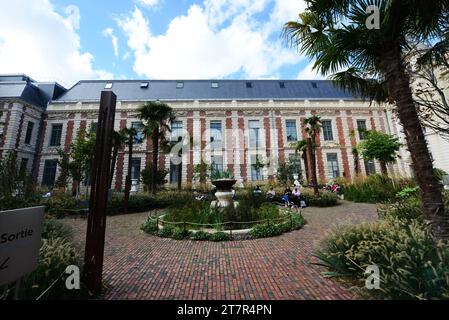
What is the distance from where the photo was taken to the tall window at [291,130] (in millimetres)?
27234

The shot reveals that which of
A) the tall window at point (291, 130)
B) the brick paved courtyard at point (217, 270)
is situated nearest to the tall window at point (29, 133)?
the brick paved courtyard at point (217, 270)

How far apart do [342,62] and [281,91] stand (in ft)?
90.6

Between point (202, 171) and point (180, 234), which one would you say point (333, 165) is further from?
point (180, 234)

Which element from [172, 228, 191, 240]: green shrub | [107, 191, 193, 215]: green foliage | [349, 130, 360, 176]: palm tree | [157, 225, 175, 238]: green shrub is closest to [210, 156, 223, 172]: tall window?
[107, 191, 193, 215]: green foliage

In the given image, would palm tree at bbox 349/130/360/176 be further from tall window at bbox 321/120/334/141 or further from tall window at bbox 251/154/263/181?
tall window at bbox 251/154/263/181

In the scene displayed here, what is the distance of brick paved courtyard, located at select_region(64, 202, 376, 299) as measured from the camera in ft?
11.9

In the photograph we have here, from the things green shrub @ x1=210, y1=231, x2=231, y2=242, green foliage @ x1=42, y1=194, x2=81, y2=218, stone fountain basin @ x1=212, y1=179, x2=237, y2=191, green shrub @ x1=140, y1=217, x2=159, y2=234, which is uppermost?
stone fountain basin @ x1=212, y1=179, x2=237, y2=191

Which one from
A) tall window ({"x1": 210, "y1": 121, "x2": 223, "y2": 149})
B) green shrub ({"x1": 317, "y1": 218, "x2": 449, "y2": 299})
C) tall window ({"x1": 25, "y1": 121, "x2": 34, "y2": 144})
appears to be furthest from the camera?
tall window ({"x1": 210, "y1": 121, "x2": 223, "y2": 149})

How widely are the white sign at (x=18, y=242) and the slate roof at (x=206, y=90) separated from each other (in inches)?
1074

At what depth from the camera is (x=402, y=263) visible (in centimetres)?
316

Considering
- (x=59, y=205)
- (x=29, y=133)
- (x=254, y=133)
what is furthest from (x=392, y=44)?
(x=29, y=133)

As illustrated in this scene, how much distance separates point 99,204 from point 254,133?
24595 millimetres

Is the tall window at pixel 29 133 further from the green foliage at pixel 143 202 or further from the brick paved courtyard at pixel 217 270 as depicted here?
the brick paved courtyard at pixel 217 270

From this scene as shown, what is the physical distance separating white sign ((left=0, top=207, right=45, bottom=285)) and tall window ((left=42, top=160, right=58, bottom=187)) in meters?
28.5
